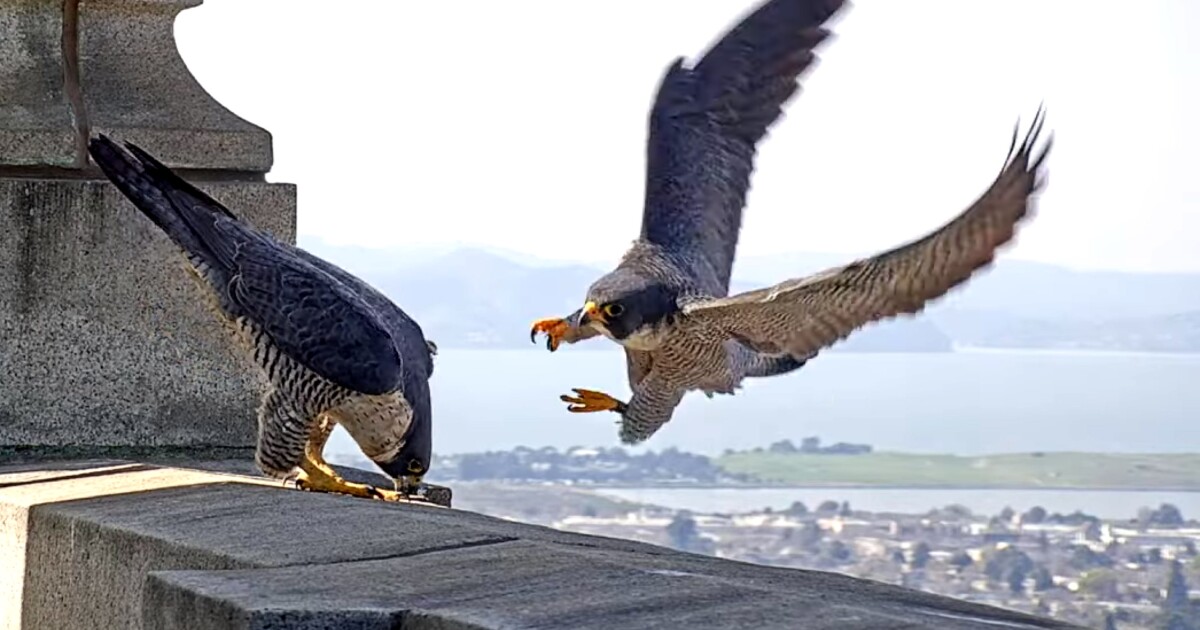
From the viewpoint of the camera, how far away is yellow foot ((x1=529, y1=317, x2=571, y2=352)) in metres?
6.95

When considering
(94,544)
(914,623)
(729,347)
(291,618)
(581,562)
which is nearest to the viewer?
(914,623)

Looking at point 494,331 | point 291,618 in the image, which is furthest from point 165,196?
point 494,331

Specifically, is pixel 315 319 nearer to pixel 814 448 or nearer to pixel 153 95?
pixel 153 95

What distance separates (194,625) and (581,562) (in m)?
0.54

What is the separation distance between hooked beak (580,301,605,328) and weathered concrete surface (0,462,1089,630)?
2457mm

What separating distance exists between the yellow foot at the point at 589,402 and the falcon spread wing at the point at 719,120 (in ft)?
2.05

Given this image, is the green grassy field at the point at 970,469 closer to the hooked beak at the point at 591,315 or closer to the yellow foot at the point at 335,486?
the hooked beak at the point at 591,315

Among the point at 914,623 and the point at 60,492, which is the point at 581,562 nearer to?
the point at 914,623

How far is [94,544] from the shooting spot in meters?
4.16

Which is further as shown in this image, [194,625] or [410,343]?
[410,343]

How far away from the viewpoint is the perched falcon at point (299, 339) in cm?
537

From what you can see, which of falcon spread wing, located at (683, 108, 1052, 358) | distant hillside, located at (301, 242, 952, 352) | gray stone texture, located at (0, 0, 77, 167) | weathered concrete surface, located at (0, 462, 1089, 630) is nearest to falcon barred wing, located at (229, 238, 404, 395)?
gray stone texture, located at (0, 0, 77, 167)

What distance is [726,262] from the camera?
26.6ft

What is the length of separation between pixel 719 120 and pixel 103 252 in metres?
2.98
